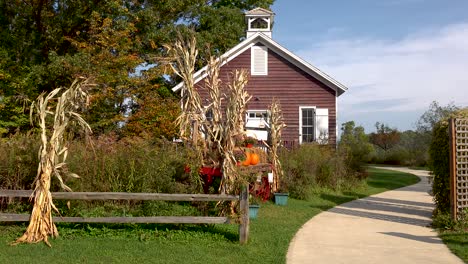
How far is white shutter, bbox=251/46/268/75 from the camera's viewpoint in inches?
842

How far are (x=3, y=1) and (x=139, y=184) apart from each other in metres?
18.6

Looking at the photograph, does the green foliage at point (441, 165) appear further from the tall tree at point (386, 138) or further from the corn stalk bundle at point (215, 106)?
the tall tree at point (386, 138)

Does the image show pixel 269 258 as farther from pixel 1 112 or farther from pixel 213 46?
pixel 213 46

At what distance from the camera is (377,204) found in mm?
13133

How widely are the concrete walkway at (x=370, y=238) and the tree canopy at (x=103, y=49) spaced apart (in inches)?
362

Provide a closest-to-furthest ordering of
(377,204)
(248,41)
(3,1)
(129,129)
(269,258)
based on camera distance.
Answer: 1. (269,258)
2. (377,204)
3. (129,129)
4. (248,41)
5. (3,1)

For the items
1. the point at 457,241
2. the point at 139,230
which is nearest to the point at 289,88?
the point at 457,241

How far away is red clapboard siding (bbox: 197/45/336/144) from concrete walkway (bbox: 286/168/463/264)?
865cm

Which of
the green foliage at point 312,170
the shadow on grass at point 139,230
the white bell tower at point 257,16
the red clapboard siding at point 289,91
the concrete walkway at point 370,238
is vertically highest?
the white bell tower at point 257,16

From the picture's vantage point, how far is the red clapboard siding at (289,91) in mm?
21094

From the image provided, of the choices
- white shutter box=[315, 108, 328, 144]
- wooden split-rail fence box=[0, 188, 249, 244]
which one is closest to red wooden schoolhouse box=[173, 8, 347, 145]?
white shutter box=[315, 108, 328, 144]

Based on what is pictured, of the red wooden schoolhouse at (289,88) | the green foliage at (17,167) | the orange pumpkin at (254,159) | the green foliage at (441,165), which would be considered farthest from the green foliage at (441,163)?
the red wooden schoolhouse at (289,88)

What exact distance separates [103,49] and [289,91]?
8343mm

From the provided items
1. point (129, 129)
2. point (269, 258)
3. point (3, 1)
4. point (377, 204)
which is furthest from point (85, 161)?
point (3, 1)
